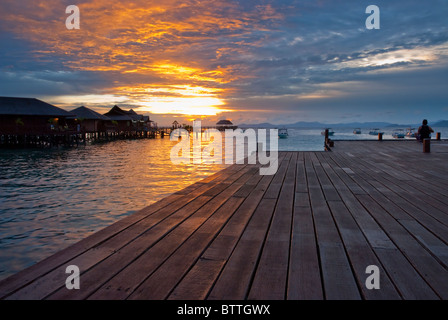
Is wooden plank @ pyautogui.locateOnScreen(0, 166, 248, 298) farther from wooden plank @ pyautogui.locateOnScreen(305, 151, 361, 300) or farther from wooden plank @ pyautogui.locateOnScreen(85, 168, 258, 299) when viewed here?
wooden plank @ pyautogui.locateOnScreen(305, 151, 361, 300)

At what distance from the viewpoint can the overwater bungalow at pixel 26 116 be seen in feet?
103

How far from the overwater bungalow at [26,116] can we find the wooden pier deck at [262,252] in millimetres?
31751

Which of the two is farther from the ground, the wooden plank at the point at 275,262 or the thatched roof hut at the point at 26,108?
the thatched roof hut at the point at 26,108

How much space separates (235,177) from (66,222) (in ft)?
13.4

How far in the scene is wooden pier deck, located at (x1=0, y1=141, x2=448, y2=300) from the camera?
234 cm

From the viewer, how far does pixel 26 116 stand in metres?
34.4

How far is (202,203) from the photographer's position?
5211mm

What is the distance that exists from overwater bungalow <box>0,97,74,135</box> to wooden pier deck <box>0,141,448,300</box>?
31751 mm

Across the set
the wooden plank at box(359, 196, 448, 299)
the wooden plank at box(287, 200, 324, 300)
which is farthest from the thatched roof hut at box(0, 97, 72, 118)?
the wooden plank at box(359, 196, 448, 299)

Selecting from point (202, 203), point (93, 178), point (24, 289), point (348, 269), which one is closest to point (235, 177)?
point (202, 203)

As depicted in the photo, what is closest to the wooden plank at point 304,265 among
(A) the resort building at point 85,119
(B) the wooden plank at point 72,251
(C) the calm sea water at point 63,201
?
A: (B) the wooden plank at point 72,251

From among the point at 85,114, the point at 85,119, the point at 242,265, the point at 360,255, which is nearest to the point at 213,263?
the point at 242,265

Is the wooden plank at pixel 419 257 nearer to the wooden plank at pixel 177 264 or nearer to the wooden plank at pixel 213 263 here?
the wooden plank at pixel 213 263

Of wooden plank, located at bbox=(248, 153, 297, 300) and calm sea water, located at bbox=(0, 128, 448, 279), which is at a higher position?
wooden plank, located at bbox=(248, 153, 297, 300)
